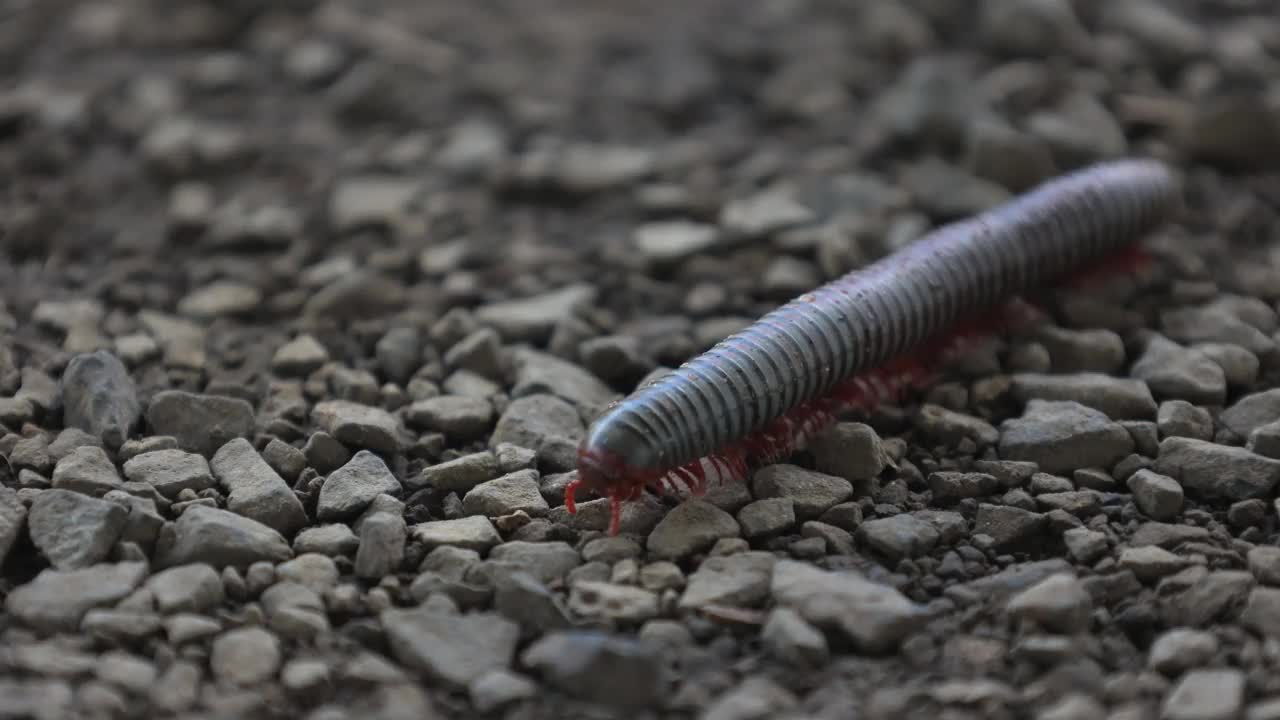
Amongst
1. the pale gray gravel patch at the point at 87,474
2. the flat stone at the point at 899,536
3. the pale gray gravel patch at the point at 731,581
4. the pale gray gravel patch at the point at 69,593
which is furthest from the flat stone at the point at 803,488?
the pale gray gravel patch at the point at 87,474

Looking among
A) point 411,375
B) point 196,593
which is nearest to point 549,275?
point 411,375

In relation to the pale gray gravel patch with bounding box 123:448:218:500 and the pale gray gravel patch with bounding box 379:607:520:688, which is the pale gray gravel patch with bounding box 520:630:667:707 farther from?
the pale gray gravel patch with bounding box 123:448:218:500

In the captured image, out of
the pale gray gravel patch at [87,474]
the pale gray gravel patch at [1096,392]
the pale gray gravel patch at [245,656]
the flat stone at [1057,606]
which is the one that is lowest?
the flat stone at [1057,606]

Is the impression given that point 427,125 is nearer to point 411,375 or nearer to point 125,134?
point 125,134

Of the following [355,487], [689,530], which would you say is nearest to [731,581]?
[689,530]

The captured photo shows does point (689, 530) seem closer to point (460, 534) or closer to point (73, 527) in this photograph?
point (460, 534)

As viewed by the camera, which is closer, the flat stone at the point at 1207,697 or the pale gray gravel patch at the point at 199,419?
the flat stone at the point at 1207,697

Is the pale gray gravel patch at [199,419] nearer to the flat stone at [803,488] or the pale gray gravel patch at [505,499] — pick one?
the pale gray gravel patch at [505,499]

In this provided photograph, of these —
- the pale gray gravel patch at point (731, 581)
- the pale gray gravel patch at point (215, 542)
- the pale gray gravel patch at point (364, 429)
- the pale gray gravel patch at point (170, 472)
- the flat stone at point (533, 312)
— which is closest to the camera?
the pale gray gravel patch at point (731, 581)
